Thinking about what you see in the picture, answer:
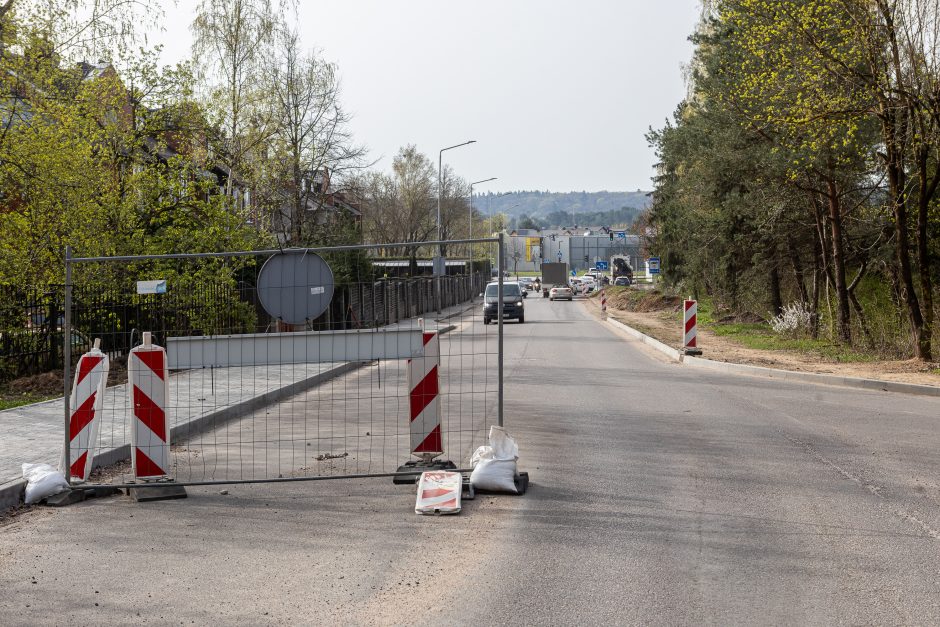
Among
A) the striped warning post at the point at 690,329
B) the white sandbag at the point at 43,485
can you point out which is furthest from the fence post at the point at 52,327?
the striped warning post at the point at 690,329

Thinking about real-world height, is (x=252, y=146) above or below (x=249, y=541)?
above

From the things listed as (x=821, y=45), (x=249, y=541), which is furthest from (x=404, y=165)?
(x=249, y=541)

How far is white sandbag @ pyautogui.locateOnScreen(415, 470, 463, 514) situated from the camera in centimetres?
680

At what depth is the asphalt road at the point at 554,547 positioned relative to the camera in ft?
15.7

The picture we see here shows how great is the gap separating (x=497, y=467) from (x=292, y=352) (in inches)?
82.8

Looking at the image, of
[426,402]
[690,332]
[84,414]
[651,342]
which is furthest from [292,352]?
[651,342]

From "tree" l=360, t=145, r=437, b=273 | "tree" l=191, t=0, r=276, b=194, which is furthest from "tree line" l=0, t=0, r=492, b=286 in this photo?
"tree" l=360, t=145, r=437, b=273

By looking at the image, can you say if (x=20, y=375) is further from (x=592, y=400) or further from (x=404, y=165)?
(x=404, y=165)

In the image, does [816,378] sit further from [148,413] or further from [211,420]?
[148,413]

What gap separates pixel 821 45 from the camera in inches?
703

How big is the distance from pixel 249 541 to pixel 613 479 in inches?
128

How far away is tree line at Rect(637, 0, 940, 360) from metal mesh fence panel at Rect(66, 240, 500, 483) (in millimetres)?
9628

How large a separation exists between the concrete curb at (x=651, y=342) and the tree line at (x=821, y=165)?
4054 mm

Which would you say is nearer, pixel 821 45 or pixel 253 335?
pixel 253 335
